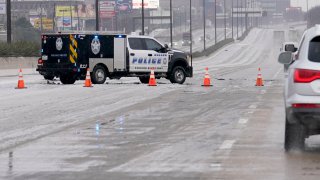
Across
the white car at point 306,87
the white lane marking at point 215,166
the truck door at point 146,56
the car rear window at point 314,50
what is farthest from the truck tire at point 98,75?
the white lane marking at point 215,166

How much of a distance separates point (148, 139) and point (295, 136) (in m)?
3.09

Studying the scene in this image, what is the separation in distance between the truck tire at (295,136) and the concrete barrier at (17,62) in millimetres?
43743

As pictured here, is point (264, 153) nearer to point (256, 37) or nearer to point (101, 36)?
point (101, 36)

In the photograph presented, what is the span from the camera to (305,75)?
11.7m

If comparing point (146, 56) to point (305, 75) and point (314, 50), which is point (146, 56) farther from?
point (305, 75)

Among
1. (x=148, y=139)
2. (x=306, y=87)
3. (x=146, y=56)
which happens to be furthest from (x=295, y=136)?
(x=146, y=56)

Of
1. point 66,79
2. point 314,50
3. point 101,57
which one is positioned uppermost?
point 314,50

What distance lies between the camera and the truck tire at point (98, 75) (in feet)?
116

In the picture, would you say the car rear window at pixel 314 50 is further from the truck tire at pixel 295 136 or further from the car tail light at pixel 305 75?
the truck tire at pixel 295 136

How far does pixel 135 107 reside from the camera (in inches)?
882

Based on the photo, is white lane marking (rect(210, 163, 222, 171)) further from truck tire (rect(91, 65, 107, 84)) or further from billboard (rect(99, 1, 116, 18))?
billboard (rect(99, 1, 116, 18))

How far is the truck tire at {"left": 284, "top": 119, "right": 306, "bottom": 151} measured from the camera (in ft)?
40.0

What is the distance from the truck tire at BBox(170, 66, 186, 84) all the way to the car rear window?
24.9m

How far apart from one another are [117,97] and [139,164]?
15561 millimetres
